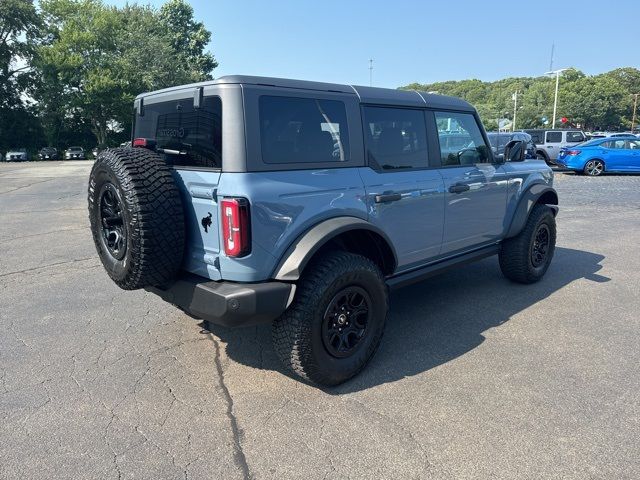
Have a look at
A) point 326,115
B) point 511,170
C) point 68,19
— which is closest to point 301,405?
point 326,115

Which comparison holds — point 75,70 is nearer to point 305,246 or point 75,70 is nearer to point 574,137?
point 574,137

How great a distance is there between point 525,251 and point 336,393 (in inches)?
115

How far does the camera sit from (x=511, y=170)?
4750mm

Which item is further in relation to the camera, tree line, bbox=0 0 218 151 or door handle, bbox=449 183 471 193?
tree line, bbox=0 0 218 151

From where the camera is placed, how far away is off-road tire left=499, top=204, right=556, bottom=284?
4.87 meters

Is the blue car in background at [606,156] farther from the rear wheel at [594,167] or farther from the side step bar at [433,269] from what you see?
the side step bar at [433,269]

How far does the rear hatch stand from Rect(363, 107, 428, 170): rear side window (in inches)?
46.5

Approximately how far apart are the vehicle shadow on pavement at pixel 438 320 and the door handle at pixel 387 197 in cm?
120

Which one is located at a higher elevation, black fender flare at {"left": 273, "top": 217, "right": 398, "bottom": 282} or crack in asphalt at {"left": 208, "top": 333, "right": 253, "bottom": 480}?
black fender flare at {"left": 273, "top": 217, "right": 398, "bottom": 282}

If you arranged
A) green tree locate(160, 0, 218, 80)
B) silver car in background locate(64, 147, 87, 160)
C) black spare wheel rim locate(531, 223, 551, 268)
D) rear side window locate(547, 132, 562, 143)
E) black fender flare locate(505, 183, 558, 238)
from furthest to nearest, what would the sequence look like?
green tree locate(160, 0, 218, 80) < silver car in background locate(64, 147, 87, 160) < rear side window locate(547, 132, 562, 143) < black spare wheel rim locate(531, 223, 551, 268) < black fender flare locate(505, 183, 558, 238)

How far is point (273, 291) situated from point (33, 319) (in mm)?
2821

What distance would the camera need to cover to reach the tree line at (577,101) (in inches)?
2879

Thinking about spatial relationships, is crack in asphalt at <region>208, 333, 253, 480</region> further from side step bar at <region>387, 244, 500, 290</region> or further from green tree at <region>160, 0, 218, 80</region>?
green tree at <region>160, 0, 218, 80</region>

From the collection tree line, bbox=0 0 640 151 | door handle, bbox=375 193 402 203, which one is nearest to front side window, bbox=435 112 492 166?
door handle, bbox=375 193 402 203
